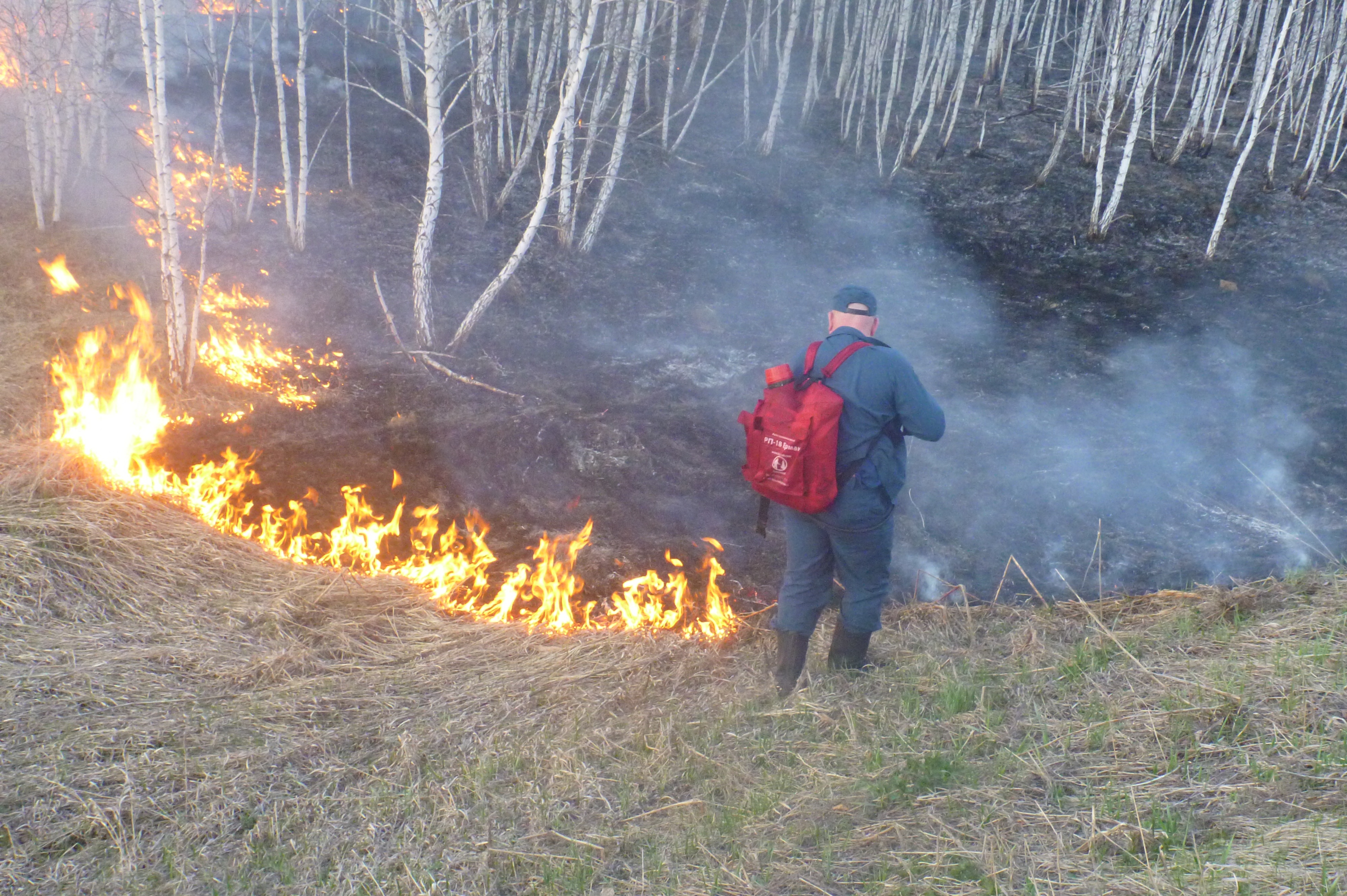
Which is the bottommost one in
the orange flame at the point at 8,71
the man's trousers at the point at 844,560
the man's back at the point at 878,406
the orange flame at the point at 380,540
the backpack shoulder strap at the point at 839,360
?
the orange flame at the point at 380,540

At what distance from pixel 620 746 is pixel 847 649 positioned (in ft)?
3.73

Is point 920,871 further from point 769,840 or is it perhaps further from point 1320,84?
point 1320,84

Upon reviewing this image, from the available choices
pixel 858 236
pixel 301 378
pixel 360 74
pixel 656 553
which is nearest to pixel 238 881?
pixel 656 553

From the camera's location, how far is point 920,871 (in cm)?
267

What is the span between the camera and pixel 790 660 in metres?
3.95

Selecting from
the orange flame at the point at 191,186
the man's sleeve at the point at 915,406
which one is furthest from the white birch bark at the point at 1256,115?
the orange flame at the point at 191,186

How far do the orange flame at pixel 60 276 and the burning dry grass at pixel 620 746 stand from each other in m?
3.72

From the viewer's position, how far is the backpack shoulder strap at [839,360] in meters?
3.59

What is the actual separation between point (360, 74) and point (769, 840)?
447 inches

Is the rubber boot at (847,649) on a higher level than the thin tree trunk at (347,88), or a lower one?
lower

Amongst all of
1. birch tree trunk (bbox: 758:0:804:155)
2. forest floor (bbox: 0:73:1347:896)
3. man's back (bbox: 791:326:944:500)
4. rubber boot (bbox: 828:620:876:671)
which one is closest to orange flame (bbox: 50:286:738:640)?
forest floor (bbox: 0:73:1347:896)

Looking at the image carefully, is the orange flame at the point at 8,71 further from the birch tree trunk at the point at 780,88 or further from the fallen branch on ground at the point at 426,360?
the birch tree trunk at the point at 780,88

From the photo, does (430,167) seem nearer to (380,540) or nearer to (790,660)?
(380,540)

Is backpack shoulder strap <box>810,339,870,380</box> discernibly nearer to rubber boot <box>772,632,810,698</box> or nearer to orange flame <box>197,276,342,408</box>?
rubber boot <box>772,632,810,698</box>
